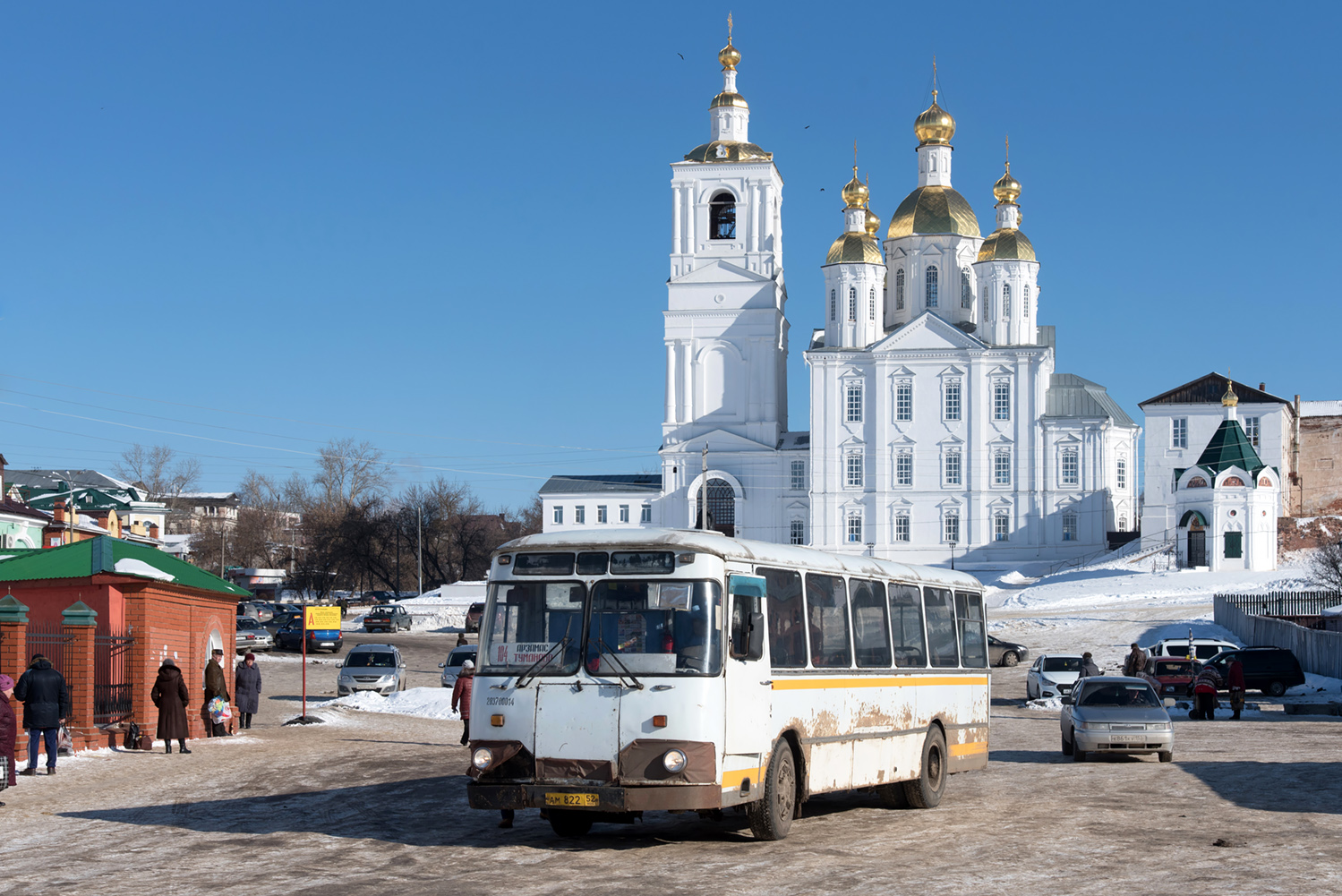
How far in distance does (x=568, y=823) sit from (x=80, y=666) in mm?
11161

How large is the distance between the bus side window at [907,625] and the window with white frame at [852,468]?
Result: 67.8 metres

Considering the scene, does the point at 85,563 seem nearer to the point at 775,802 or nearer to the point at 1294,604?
the point at 775,802

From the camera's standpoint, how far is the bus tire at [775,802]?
41.7 feet

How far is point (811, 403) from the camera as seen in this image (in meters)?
84.7

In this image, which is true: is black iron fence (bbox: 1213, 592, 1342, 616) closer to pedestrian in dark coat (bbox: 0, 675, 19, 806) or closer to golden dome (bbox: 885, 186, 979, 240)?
pedestrian in dark coat (bbox: 0, 675, 19, 806)

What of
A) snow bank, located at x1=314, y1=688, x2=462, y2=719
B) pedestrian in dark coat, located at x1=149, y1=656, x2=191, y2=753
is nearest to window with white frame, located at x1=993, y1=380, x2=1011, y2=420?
snow bank, located at x1=314, y1=688, x2=462, y2=719

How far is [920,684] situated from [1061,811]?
6.52ft

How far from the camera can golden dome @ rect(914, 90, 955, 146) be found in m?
88.4

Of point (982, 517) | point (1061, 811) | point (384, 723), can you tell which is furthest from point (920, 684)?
point (982, 517)

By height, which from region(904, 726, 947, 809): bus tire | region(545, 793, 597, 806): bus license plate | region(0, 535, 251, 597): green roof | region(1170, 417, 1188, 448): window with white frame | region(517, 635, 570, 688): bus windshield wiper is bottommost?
region(904, 726, 947, 809): bus tire

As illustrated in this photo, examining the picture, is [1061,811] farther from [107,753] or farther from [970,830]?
[107,753]

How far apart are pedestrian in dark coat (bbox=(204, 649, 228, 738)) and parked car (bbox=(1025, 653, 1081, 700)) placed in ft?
57.3

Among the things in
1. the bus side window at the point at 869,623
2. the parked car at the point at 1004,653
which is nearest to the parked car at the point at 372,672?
the parked car at the point at 1004,653

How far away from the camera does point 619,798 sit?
471 inches
